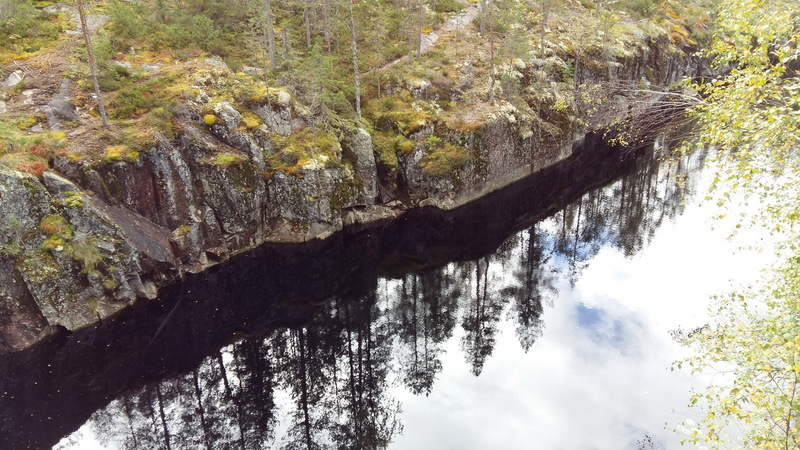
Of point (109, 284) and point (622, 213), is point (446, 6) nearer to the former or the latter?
point (622, 213)

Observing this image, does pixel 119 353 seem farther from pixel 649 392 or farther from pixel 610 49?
pixel 610 49

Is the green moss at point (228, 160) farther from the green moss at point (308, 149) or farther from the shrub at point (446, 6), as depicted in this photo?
the shrub at point (446, 6)

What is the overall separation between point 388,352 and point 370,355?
1016 millimetres

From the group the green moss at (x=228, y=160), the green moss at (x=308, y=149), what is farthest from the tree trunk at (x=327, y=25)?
the green moss at (x=228, y=160)

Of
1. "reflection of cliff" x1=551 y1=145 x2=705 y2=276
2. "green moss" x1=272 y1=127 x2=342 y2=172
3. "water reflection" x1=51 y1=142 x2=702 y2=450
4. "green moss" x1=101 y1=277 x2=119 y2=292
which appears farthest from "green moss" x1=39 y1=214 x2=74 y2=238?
"reflection of cliff" x1=551 y1=145 x2=705 y2=276

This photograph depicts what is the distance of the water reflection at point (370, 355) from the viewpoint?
19062mm

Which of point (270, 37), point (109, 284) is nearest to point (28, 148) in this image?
point (109, 284)

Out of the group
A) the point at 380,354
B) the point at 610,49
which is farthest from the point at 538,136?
the point at 380,354

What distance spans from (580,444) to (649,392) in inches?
178

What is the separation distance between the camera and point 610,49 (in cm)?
5459

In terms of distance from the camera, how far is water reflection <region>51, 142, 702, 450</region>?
19062 mm

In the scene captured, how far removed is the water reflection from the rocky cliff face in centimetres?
678

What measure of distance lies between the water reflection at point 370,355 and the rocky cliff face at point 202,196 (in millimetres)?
6779

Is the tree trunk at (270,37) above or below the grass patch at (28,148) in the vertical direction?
above
